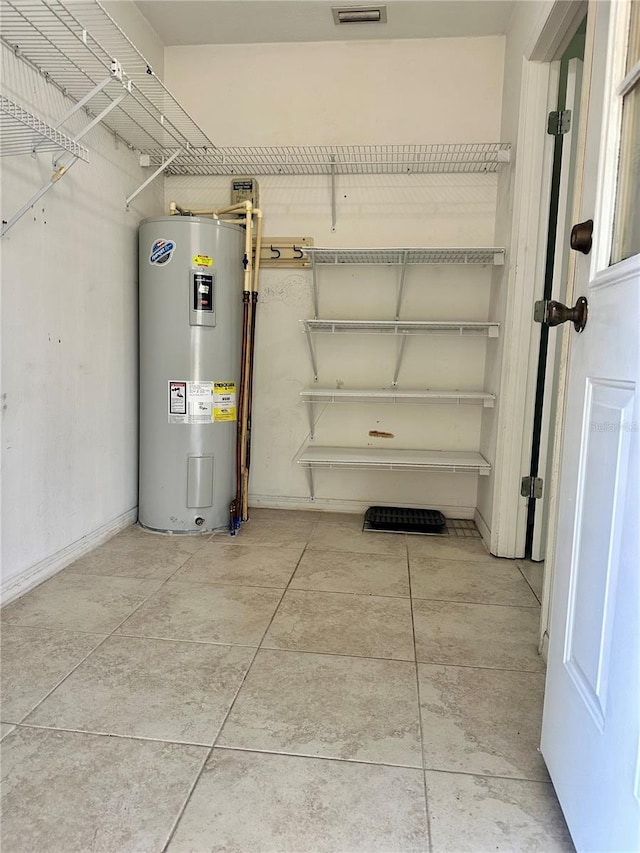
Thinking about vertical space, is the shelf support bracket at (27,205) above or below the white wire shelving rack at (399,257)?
below

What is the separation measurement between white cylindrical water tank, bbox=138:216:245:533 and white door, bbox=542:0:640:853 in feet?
6.39

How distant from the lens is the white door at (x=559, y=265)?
89.4 inches

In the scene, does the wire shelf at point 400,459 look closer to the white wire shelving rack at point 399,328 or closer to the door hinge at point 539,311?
the white wire shelving rack at point 399,328

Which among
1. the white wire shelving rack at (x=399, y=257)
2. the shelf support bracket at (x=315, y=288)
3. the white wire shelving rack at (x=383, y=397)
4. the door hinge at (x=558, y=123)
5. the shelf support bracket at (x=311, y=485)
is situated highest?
the door hinge at (x=558, y=123)

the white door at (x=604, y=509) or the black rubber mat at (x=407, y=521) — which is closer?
the white door at (x=604, y=509)

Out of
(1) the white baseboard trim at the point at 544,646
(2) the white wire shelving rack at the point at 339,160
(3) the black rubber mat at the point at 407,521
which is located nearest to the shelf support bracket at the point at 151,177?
(2) the white wire shelving rack at the point at 339,160

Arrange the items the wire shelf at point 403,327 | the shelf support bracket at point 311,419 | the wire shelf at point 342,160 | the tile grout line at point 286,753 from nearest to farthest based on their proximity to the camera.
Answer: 1. the tile grout line at point 286,753
2. the wire shelf at point 403,327
3. the wire shelf at point 342,160
4. the shelf support bracket at point 311,419

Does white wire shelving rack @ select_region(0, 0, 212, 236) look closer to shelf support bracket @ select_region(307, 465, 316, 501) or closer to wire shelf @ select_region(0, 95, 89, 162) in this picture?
wire shelf @ select_region(0, 95, 89, 162)

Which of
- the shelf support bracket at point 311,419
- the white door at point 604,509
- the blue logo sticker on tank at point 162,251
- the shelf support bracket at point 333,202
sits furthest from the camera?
the shelf support bracket at point 311,419

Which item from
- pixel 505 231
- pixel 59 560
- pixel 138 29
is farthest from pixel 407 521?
pixel 138 29

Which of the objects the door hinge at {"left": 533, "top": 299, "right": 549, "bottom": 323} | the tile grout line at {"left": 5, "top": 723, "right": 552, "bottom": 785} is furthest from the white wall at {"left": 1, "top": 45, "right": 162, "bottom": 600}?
the door hinge at {"left": 533, "top": 299, "right": 549, "bottom": 323}

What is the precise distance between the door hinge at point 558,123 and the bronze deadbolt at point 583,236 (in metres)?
1.59

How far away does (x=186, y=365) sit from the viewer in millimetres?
2748

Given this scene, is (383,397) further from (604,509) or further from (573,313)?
(604,509)
